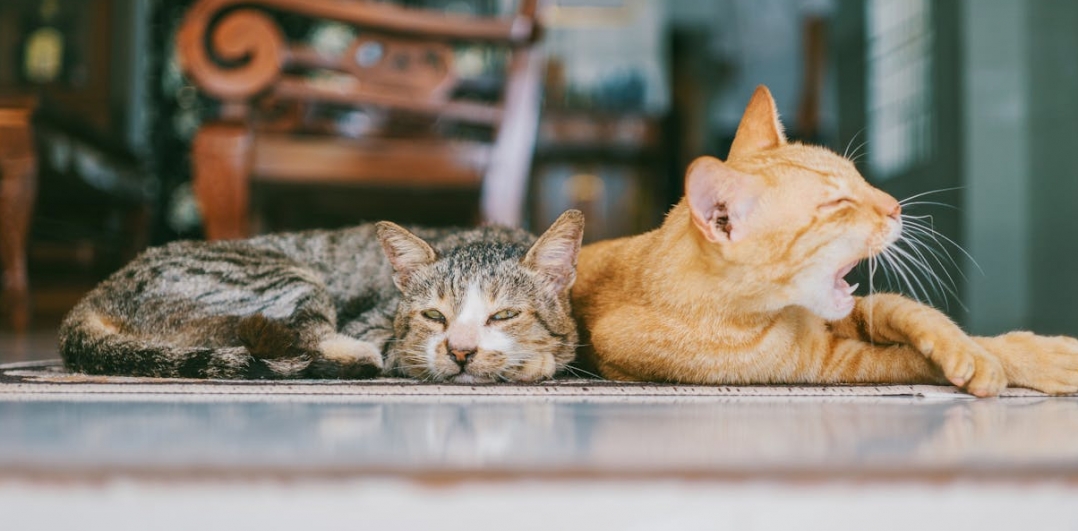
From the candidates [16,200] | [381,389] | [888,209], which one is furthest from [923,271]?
[16,200]

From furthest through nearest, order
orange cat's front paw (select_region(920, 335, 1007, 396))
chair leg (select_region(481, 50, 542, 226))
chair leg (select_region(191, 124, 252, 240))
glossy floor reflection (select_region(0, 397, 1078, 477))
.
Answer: chair leg (select_region(481, 50, 542, 226)) < chair leg (select_region(191, 124, 252, 240)) < orange cat's front paw (select_region(920, 335, 1007, 396)) < glossy floor reflection (select_region(0, 397, 1078, 477))

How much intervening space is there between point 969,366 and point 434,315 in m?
0.81

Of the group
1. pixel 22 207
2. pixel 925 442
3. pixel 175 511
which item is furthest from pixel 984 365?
pixel 22 207

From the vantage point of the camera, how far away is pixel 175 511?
56 centimetres

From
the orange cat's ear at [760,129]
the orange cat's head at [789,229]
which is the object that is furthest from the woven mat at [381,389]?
the orange cat's ear at [760,129]

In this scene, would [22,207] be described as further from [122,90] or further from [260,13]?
[122,90]

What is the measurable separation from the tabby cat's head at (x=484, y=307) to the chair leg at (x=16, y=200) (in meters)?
2.19

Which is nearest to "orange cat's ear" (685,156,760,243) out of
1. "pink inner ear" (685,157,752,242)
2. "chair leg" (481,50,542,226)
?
"pink inner ear" (685,157,752,242)

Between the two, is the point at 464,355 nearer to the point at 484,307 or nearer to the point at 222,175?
the point at 484,307

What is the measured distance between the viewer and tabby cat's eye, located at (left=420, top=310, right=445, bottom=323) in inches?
53.4

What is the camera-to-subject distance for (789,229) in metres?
1.13

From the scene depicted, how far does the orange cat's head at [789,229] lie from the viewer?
3.66 feet

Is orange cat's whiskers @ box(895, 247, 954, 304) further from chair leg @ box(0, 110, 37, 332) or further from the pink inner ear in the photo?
chair leg @ box(0, 110, 37, 332)

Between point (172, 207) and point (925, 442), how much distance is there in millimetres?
6007
